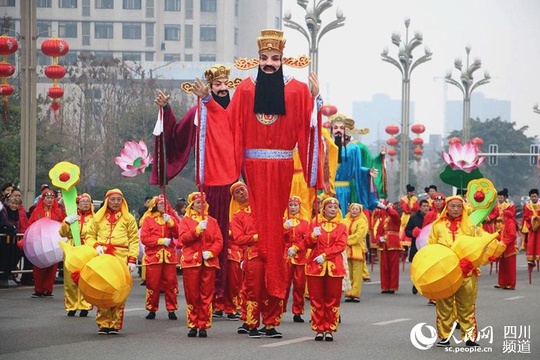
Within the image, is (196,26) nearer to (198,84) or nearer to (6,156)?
(6,156)

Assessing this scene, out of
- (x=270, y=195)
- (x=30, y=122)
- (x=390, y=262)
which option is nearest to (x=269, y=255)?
(x=270, y=195)

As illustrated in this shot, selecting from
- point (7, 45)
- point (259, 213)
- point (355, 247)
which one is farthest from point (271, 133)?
point (7, 45)

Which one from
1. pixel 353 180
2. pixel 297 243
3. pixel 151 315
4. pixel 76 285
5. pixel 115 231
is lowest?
pixel 151 315

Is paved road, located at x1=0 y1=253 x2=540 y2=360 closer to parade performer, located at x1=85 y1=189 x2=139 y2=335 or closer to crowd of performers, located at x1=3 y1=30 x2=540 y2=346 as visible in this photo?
crowd of performers, located at x1=3 y1=30 x2=540 y2=346

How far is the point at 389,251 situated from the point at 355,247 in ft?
5.73

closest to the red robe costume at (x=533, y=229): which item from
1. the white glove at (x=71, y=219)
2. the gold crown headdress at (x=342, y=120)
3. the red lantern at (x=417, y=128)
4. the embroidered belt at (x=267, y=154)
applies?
the gold crown headdress at (x=342, y=120)

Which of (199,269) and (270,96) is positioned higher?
(270,96)

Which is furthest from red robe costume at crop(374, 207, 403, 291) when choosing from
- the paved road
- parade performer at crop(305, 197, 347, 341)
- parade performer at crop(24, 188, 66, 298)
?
parade performer at crop(305, 197, 347, 341)

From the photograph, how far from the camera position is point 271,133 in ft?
50.3

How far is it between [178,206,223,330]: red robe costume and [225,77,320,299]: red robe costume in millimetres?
674

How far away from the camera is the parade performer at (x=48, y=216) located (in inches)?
861

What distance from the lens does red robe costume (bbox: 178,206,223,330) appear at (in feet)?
51.2

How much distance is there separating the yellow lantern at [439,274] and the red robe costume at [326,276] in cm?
105
